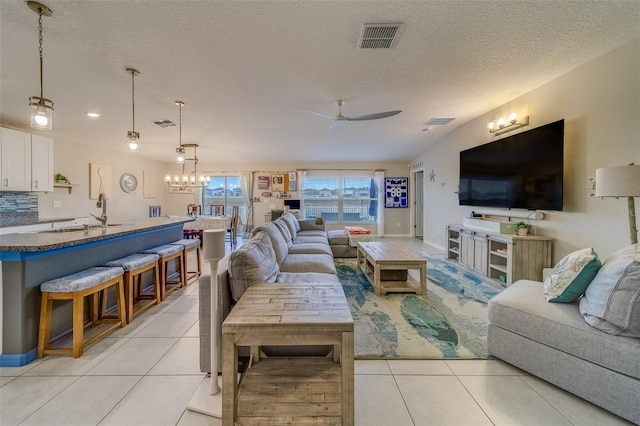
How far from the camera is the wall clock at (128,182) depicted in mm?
6703

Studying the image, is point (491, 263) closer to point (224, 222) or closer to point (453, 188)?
point (453, 188)

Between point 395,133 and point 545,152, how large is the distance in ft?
8.32

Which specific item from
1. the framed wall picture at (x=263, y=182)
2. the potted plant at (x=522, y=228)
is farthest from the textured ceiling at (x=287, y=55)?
the framed wall picture at (x=263, y=182)

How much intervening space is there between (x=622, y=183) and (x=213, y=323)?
3097 mm

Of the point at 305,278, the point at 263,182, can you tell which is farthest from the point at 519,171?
the point at 263,182

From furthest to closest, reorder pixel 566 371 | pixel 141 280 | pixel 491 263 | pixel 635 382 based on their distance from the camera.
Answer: pixel 491 263 → pixel 141 280 → pixel 566 371 → pixel 635 382

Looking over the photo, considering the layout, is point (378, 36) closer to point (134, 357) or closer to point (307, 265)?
point (307, 265)

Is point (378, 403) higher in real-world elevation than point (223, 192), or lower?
lower

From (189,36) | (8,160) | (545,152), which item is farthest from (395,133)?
(8,160)

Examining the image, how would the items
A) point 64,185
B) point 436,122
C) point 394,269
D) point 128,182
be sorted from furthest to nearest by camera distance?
1. point 128,182
2. point 64,185
3. point 436,122
4. point 394,269

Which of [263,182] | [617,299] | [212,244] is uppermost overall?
[263,182]

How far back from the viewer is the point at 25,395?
1.57m

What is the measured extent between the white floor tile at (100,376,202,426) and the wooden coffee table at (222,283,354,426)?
1.39 ft

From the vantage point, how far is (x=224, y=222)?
6289 millimetres
